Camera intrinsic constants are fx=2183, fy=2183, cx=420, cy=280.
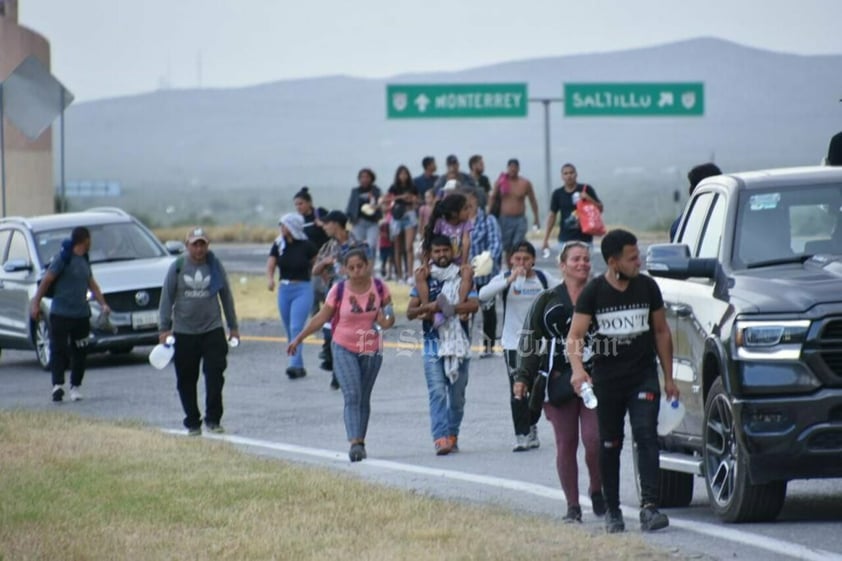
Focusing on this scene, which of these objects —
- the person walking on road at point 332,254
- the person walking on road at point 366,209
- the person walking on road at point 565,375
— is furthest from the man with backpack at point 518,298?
the person walking on road at point 366,209

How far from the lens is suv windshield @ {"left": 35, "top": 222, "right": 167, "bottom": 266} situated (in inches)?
1022

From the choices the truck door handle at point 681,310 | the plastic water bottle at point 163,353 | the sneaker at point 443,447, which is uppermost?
the truck door handle at point 681,310

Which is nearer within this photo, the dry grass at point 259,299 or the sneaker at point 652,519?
the sneaker at point 652,519

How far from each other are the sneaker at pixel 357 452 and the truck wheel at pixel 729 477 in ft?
13.9

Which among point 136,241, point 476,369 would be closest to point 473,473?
point 476,369

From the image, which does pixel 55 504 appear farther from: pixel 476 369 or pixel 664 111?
pixel 664 111

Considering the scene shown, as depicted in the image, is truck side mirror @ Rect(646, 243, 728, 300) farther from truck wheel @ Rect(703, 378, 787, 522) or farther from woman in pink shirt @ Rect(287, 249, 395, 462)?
woman in pink shirt @ Rect(287, 249, 395, 462)

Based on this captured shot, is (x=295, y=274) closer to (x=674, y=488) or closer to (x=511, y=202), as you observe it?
(x=511, y=202)

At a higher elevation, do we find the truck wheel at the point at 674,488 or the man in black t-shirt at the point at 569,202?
the man in black t-shirt at the point at 569,202

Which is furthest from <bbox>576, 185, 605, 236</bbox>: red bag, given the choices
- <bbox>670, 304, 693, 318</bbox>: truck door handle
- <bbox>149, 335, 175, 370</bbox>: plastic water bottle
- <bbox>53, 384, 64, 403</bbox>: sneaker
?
<bbox>670, 304, 693, 318</bbox>: truck door handle

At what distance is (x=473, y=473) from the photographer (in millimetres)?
14969

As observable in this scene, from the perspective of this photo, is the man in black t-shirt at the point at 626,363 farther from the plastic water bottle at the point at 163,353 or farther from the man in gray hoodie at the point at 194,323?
the man in gray hoodie at the point at 194,323

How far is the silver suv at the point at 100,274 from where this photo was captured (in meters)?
24.9

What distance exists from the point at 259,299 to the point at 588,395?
74.6 feet
